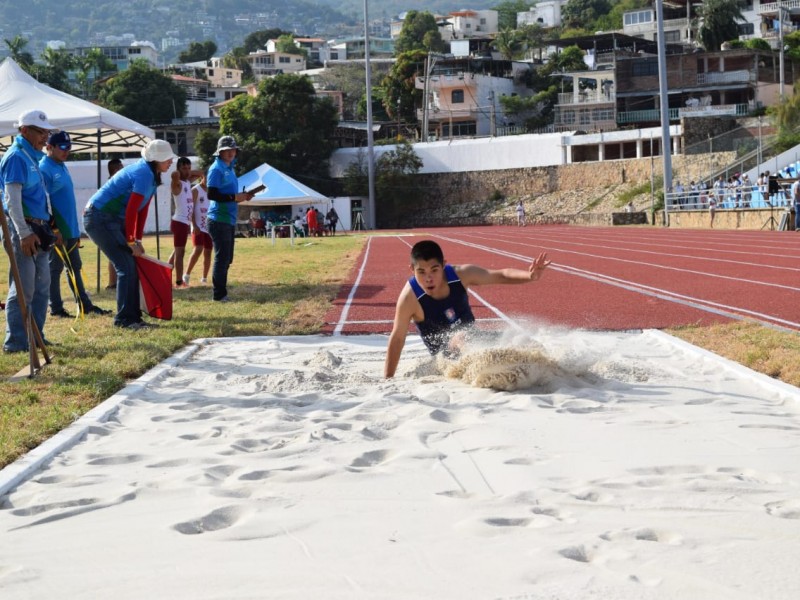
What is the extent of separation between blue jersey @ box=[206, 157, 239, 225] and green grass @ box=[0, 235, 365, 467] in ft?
3.00

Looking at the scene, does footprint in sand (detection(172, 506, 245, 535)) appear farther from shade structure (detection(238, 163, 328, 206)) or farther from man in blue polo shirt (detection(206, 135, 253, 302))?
shade structure (detection(238, 163, 328, 206))

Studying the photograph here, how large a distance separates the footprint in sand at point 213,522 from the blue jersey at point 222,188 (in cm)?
760

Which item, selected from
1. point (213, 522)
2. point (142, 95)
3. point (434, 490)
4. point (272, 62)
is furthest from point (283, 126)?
point (272, 62)

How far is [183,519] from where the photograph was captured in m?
3.38

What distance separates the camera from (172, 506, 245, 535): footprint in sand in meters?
3.30

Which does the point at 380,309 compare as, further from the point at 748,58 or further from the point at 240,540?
the point at 748,58

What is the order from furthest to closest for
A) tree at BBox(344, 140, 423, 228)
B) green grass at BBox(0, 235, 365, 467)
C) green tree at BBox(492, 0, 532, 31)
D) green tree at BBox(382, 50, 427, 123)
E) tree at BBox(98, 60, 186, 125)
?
green tree at BBox(492, 0, 532, 31), tree at BBox(98, 60, 186, 125), green tree at BBox(382, 50, 427, 123), tree at BBox(344, 140, 423, 228), green grass at BBox(0, 235, 365, 467)

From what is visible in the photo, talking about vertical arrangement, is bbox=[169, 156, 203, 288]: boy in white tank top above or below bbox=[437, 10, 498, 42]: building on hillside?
below

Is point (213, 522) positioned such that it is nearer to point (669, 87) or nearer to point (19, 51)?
point (669, 87)

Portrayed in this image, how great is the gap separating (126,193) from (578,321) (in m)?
4.09

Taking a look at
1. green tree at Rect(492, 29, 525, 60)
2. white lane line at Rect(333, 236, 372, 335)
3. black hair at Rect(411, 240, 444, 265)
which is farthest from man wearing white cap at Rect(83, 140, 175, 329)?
green tree at Rect(492, 29, 525, 60)

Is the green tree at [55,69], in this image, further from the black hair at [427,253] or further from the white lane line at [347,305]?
the black hair at [427,253]

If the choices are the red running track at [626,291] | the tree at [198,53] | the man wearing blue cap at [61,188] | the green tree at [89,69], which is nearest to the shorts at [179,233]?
the red running track at [626,291]

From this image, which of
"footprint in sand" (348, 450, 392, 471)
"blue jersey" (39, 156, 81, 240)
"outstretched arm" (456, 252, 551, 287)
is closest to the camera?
"footprint in sand" (348, 450, 392, 471)
